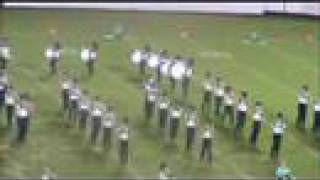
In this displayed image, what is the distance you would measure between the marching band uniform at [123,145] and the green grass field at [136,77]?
185 mm

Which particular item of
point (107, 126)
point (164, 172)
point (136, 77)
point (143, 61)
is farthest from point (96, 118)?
point (143, 61)

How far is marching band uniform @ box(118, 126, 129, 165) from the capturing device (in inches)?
761

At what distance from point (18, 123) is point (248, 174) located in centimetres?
452

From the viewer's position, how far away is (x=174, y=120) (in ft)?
66.3

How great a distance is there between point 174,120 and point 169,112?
359mm

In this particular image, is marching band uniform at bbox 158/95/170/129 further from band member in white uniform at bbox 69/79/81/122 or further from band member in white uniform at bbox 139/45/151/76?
band member in white uniform at bbox 139/45/151/76

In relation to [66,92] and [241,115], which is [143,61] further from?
[241,115]

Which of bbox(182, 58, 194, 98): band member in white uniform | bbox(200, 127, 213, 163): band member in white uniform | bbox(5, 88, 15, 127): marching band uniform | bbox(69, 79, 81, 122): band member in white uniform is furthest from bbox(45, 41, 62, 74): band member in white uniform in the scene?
bbox(200, 127, 213, 163): band member in white uniform

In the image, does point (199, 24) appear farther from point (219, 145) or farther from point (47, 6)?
point (219, 145)

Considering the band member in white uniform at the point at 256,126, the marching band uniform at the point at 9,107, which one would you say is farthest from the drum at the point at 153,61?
the marching band uniform at the point at 9,107

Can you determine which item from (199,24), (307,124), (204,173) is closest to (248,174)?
(204,173)

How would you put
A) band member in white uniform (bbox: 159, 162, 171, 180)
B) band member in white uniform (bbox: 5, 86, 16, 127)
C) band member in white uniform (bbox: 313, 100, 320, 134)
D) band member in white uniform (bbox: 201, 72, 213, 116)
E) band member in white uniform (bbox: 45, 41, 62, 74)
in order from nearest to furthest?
band member in white uniform (bbox: 159, 162, 171, 180), band member in white uniform (bbox: 5, 86, 16, 127), band member in white uniform (bbox: 313, 100, 320, 134), band member in white uniform (bbox: 201, 72, 213, 116), band member in white uniform (bbox: 45, 41, 62, 74)

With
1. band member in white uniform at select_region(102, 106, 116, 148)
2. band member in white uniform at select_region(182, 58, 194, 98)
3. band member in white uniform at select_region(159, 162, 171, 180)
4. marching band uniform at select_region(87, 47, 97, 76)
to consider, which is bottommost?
band member in white uniform at select_region(159, 162, 171, 180)

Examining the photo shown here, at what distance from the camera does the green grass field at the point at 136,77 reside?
19.7 metres
